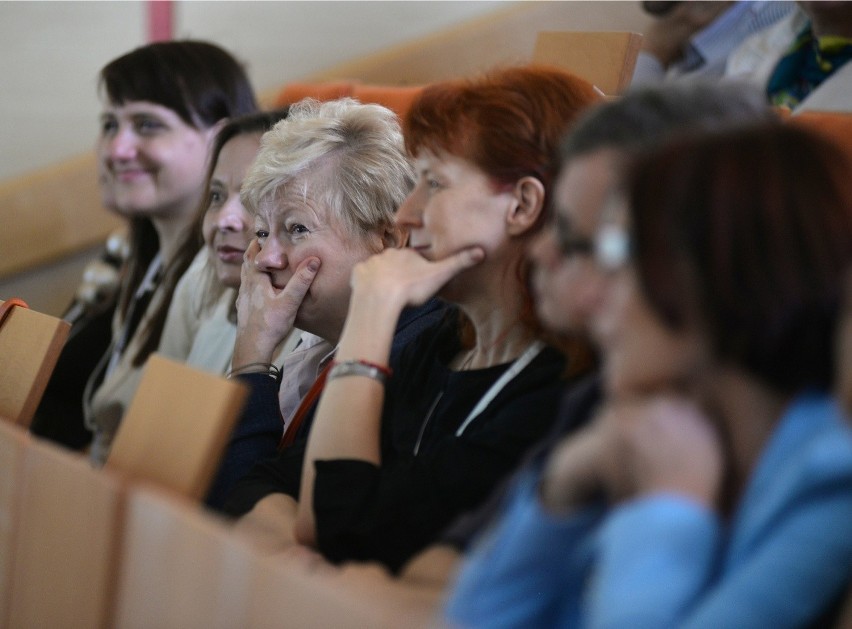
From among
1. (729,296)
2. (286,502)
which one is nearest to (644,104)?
(729,296)

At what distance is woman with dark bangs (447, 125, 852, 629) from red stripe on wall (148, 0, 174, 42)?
2.93 metres

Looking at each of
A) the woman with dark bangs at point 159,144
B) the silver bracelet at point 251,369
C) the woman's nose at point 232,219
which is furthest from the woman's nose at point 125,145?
the silver bracelet at point 251,369

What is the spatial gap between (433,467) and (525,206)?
278 millimetres

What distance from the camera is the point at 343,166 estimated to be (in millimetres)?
1447

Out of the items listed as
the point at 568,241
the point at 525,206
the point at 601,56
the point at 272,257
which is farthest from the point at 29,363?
the point at 601,56

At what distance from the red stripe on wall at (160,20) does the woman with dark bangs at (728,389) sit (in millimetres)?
2925

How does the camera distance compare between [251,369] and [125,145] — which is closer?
[251,369]

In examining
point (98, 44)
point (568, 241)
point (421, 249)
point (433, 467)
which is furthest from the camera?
point (98, 44)

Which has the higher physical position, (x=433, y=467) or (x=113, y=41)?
(x=433, y=467)

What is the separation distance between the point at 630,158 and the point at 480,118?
36cm

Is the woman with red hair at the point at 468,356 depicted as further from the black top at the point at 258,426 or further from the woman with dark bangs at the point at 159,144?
the woman with dark bangs at the point at 159,144

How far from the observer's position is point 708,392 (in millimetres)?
624

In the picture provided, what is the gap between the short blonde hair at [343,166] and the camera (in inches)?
56.6

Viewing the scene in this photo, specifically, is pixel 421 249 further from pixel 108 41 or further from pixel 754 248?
pixel 108 41
